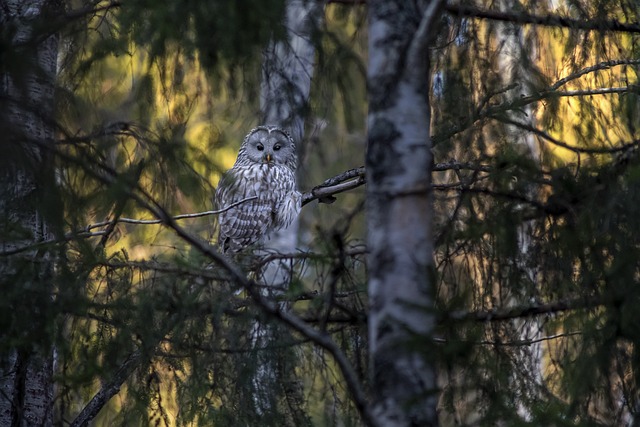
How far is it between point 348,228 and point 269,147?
176 inches

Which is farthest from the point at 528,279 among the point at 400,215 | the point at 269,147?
the point at 269,147

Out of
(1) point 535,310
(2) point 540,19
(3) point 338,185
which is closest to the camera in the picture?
(1) point 535,310

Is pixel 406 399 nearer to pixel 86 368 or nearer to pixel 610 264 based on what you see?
pixel 610 264

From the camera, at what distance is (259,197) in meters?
6.61

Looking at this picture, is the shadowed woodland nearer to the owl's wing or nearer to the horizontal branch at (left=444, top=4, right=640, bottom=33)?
the horizontal branch at (left=444, top=4, right=640, bottom=33)

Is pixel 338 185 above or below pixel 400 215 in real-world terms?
above

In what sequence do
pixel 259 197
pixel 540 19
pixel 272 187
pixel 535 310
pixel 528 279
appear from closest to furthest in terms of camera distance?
pixel 535 310 → pixel 528 279 → pixel 540 19 → pixel 259 197 → pixel 272 187

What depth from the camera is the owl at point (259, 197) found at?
6738mm

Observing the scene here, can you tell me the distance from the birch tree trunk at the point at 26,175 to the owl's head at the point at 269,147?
9.49ft

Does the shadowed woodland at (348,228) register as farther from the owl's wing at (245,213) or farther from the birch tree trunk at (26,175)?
the owl's wing at (245,213)

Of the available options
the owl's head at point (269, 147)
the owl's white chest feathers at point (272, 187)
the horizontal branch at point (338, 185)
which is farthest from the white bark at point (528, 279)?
the owl's head at point (269, 147)

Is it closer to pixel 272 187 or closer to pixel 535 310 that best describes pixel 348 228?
pixel 535 310

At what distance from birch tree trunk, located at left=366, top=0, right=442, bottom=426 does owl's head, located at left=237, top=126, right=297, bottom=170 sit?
4.24 meters

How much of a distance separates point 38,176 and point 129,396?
1.71 meters
